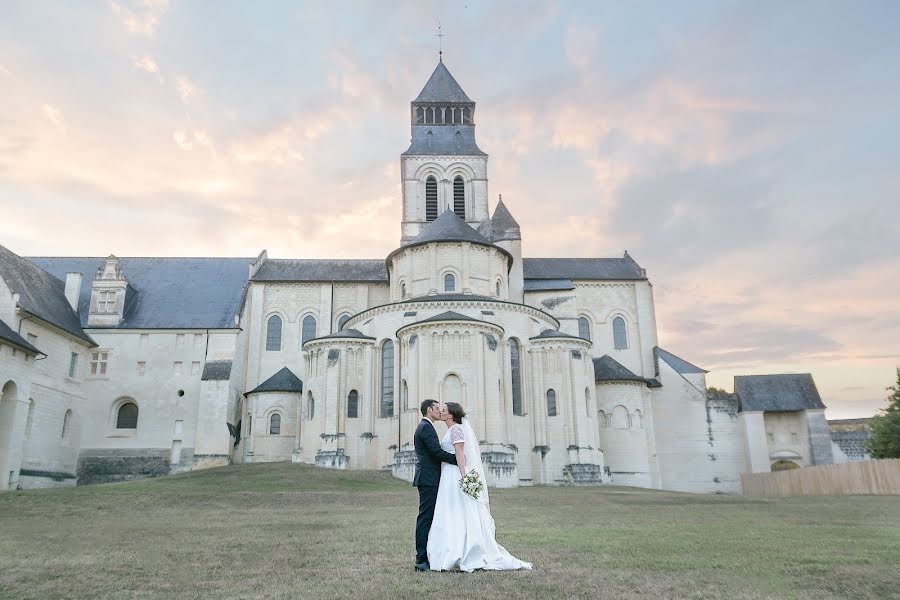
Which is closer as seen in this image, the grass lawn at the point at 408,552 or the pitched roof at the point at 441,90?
the grass lawn at the point at 408,552

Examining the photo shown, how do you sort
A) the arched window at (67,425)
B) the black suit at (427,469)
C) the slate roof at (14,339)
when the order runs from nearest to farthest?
the black suit at (427,469) < the slate roof at (14,339) < the arched window at (67,425)

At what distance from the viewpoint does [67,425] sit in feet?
138

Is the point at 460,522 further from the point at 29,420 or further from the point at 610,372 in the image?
the point at 610,372

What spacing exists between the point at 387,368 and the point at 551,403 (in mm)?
9901

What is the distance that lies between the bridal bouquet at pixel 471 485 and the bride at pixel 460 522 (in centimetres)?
7

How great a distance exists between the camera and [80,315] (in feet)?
152

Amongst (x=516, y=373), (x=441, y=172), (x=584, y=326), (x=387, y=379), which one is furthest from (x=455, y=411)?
(x=441, y=172)

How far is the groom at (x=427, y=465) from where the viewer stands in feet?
31.3

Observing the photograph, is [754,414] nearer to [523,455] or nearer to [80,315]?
[523,455]

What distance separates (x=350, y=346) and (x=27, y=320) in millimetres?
17561

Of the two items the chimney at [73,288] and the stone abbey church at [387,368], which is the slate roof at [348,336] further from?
the chimney at [73,288]

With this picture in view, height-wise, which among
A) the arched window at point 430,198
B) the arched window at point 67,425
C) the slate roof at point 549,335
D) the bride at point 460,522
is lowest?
the bride at point 460,522

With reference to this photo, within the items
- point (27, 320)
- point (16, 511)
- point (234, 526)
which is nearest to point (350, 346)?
point (27, 320)

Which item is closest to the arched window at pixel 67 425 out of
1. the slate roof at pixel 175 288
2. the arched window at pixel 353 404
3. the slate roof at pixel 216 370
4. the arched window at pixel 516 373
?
the slate roof at pixel 175 288
